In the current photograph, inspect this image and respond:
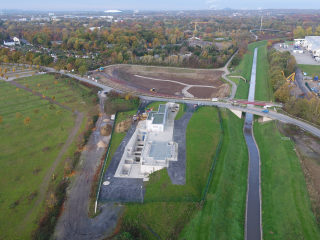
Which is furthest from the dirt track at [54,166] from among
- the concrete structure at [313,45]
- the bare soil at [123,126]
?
the concrete structure at [313,45]

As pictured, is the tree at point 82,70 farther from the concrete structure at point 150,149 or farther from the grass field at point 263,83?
the grass field at point 263,83

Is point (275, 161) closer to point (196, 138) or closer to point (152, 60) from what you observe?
point (196, 138)

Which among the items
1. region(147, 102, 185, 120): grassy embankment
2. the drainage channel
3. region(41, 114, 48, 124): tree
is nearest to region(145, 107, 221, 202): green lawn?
region(147, 102, 185, 120): grassy embankment

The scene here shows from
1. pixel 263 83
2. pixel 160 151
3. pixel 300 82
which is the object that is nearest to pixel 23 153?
pixel 160 151

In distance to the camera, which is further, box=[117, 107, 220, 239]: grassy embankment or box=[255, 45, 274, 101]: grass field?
box=[255, 45, 274, 101]: grass field

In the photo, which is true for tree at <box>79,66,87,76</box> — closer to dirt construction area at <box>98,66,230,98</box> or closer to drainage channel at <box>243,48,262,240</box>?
dirt construction area at <box>98,66,230,98</box>

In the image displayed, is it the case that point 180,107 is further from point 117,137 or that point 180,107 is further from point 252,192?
point 252,192
